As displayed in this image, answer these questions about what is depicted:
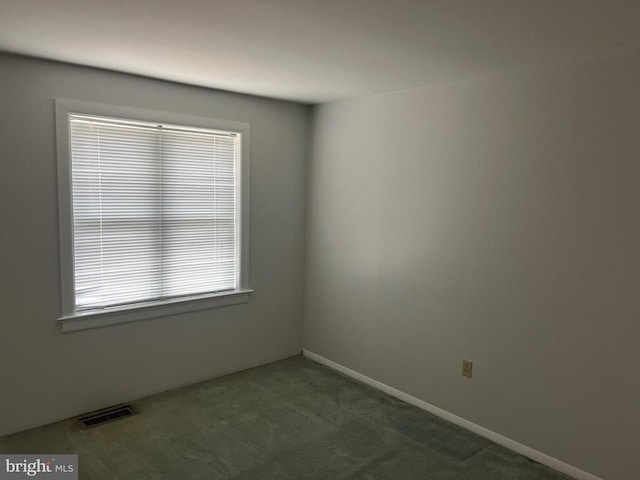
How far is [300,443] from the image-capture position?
2.87m

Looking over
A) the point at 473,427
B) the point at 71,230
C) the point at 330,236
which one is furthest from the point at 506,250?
the point at 71,230

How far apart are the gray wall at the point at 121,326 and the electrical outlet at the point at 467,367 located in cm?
166

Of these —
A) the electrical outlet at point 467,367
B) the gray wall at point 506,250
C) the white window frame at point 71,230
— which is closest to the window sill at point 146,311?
the white window frame at point 71,230

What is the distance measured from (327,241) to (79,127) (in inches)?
79.9

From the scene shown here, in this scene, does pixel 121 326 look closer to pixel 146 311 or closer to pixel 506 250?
pixel 146 311

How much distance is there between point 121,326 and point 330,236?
1.75 m

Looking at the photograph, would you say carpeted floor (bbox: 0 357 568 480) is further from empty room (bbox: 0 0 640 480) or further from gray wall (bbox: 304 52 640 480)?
gray wall (bbox: 304 52 640 480)

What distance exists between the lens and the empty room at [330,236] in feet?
7.64

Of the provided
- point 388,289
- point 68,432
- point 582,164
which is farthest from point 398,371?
point 68,432

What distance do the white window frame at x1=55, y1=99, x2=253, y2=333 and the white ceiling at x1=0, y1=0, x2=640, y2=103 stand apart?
11.4 inches

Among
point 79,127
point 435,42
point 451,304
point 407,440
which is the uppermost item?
point 435,42

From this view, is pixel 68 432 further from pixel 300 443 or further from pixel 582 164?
pixel 582 164

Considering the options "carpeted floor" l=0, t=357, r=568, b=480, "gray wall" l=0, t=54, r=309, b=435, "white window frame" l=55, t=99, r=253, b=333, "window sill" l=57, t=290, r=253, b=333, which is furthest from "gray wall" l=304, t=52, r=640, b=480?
"window sill" l=57, t=290, r=253, b=333

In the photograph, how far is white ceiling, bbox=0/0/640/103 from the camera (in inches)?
71.6
